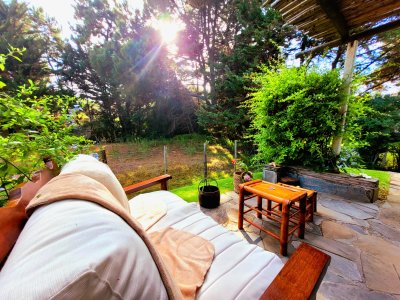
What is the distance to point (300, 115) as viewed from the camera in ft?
9.14

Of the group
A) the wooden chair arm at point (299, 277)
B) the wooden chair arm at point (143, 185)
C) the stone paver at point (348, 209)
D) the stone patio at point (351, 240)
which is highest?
the wooden chair arm at point (143, 185)

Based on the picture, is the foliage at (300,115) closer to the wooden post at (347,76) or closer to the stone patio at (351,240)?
the wooden post at (347,76)

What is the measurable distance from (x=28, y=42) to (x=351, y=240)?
10784 mm

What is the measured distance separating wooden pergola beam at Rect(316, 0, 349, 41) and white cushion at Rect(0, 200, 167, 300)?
8.25 feet

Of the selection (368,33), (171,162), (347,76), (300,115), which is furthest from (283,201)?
(171,162)

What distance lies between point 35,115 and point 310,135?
3193 millimetres

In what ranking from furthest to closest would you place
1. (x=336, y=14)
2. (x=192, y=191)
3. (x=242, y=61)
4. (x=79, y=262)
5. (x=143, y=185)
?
(x=242, y=61)
(x=192, y=191)
(x=336, y=14)
(x=143, y=185)
(x=79, y=262)

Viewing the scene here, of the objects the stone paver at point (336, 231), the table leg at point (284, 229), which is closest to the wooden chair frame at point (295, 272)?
the table leg at point (284, 229)

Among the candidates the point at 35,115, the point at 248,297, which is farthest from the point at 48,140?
the point at 248,297

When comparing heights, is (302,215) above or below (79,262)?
below

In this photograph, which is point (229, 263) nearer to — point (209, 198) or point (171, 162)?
point (209, 198)

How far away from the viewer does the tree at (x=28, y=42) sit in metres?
6.74

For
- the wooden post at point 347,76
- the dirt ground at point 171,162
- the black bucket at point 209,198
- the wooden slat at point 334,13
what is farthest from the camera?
the dirt ground at point 171,162

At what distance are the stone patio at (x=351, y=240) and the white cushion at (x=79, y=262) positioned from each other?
141 cm
